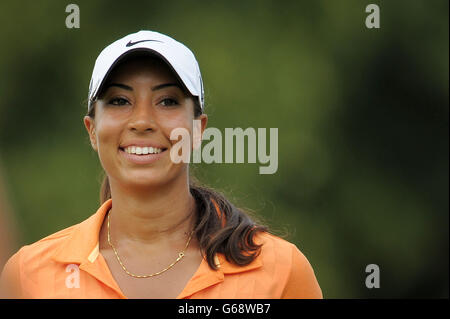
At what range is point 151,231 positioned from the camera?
2.34 metres

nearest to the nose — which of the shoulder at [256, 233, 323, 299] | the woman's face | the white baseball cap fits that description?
the woman's face

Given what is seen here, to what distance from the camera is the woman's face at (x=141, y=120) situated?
2.25 m

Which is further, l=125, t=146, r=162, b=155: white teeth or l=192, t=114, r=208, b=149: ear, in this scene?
l=192, t=114, r=208, b=149: ear

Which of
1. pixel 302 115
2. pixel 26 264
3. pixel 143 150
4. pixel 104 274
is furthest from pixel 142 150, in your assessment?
pixel 302 115

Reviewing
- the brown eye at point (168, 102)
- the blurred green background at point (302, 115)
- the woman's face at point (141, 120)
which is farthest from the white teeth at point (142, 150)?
the blurred green background at point (302, 115)

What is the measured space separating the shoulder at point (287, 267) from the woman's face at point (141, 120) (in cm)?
31

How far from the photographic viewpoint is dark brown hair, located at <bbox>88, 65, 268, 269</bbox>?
231 cm

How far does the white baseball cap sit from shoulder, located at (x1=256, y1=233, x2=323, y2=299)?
0.43 meters

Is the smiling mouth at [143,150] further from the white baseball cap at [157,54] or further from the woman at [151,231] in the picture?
the white baseball cap at [157,54]

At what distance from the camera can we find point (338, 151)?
470 centimetres

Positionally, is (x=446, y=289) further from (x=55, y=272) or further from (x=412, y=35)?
(x=55, y=272)

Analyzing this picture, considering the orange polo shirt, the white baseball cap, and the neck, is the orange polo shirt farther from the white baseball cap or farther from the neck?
the white baseball cap

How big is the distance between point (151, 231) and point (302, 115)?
235 cm
